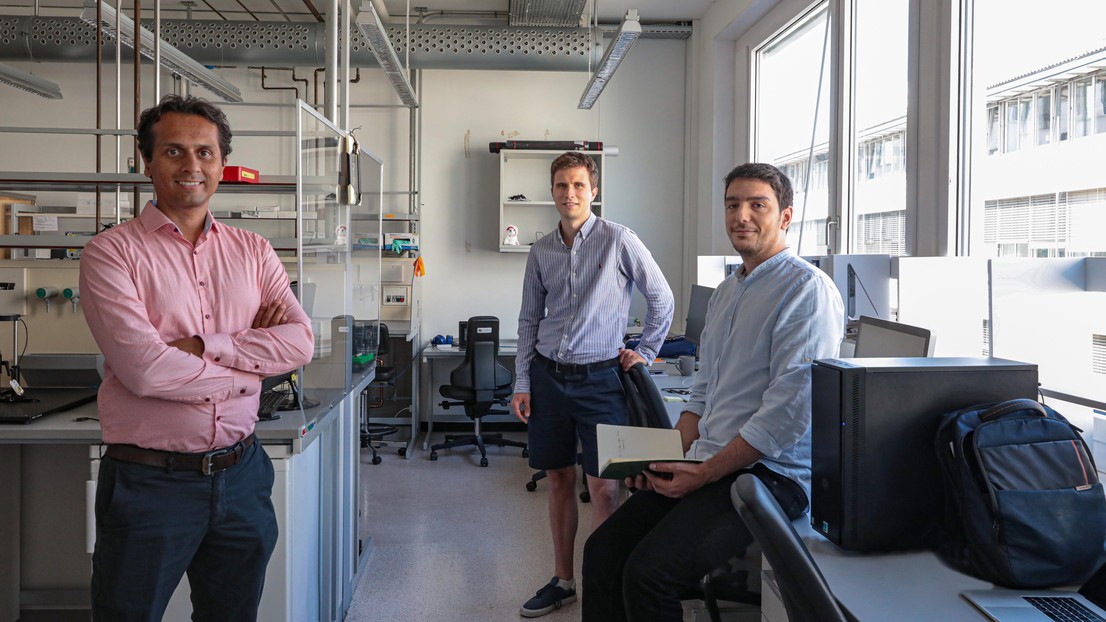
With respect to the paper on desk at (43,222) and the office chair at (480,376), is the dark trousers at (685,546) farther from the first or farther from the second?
the paper on desk at (43,222)

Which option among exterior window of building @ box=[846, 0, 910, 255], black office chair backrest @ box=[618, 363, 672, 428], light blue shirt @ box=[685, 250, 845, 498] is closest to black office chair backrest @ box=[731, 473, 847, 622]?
light blue shirt @ box=[685, 250, 845, 498]

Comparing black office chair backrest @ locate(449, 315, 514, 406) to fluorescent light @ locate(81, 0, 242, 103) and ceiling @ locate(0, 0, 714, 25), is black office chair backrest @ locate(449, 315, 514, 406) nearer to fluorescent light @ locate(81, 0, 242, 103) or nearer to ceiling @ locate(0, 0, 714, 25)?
fluorescent light @ locate(81, 0, 242, 103)

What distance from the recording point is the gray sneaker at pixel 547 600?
2898mm

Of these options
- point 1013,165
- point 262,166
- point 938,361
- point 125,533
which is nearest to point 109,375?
point 125,533

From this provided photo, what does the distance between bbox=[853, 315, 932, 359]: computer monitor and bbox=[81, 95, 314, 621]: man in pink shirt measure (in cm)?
145

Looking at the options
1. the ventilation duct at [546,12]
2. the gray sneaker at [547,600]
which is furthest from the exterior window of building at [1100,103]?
the ventilation duct at [546,12]

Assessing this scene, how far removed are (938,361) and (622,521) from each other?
2.79 feet

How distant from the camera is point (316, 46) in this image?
526 centimetres

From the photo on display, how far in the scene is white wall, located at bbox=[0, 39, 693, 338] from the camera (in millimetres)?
6090

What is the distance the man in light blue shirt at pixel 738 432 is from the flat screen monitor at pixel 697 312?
2222 mm

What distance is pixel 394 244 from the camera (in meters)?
5.66

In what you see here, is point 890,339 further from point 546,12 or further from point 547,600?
point 546,12

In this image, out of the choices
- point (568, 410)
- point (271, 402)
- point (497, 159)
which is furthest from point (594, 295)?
point (497, 159)

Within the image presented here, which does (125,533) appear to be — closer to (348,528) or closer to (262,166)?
(348,528)
